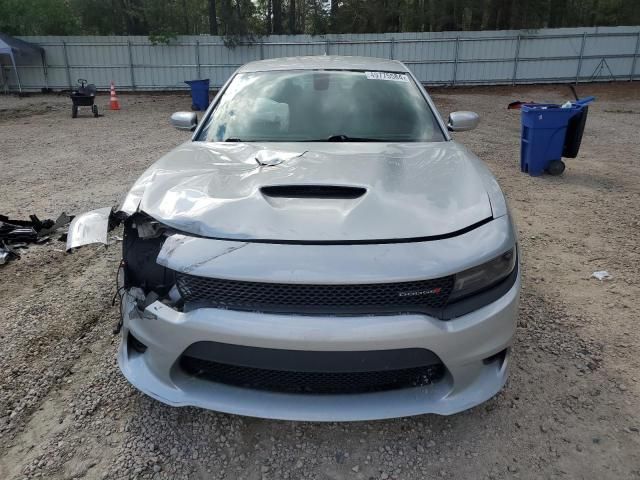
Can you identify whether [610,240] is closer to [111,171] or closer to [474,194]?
[474,194]

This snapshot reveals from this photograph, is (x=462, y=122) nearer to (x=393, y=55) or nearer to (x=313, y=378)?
(x=313, y=378)

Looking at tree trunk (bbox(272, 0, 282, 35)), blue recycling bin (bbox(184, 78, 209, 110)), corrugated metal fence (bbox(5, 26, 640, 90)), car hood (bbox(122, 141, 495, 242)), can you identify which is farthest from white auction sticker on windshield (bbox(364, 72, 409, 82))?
tree trunk (bbox(272, 0, 282, 35))

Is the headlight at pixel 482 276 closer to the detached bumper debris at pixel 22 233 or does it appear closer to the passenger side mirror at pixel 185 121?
the passenger side mirror at pixel 185 121

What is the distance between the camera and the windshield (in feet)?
10.1

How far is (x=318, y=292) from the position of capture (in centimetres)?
177

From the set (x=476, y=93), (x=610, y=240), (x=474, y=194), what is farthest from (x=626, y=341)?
(x=476, y=93)

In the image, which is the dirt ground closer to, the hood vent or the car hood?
the car hood

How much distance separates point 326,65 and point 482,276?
244 centimetres

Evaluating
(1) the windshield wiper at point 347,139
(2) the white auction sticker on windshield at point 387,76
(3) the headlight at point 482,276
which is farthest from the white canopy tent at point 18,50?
(3) the headlight at point 482,276

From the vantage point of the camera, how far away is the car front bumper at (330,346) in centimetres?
174

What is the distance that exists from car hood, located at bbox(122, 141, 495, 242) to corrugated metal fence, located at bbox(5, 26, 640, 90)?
60.7ft

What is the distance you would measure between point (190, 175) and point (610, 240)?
3.99 meters

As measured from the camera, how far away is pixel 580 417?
2.24 metres

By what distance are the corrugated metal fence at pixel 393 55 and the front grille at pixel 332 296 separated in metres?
19.5
